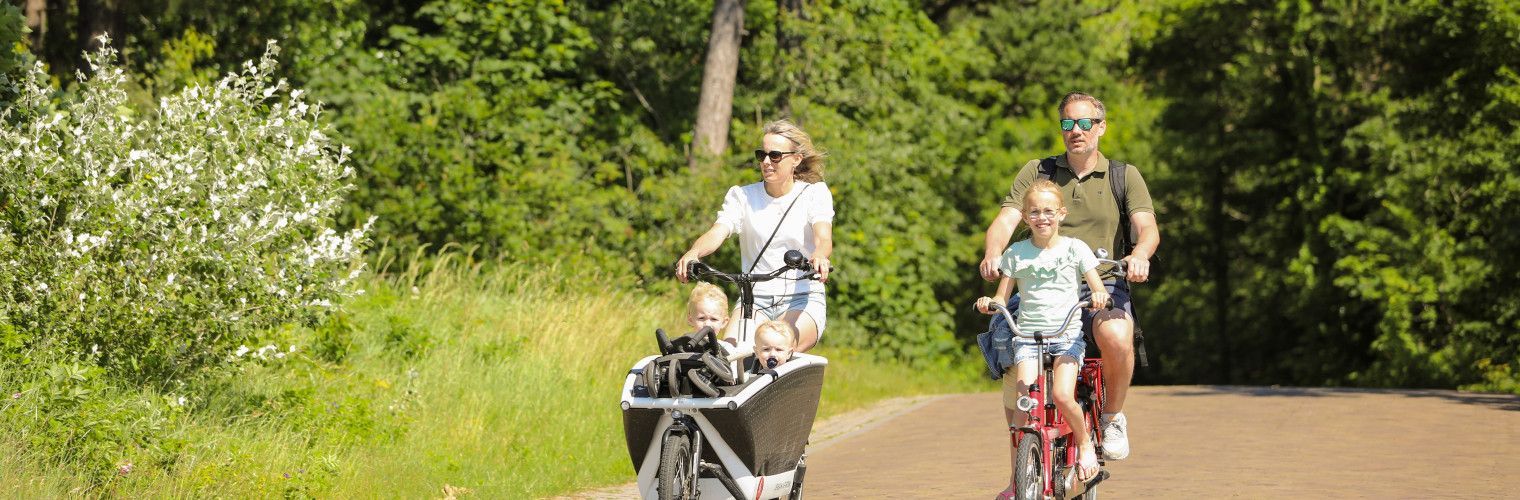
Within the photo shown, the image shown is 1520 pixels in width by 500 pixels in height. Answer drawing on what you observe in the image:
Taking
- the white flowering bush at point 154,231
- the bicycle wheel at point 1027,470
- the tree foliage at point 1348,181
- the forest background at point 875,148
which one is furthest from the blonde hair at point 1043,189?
the tree foliage at point 1348,181

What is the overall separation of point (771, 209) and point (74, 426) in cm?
308

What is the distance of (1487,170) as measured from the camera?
26453 mm

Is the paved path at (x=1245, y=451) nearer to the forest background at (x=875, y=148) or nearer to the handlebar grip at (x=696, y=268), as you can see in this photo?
the forest background at (x=875, y=148)

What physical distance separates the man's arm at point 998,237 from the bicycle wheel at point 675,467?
142 centimetres

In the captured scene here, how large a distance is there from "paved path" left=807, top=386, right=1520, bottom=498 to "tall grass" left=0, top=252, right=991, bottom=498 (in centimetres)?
163

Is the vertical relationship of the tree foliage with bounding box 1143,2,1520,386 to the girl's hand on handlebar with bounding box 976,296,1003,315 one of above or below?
above

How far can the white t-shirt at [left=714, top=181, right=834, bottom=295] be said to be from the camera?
7711 mm

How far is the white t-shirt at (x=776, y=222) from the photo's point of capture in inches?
304

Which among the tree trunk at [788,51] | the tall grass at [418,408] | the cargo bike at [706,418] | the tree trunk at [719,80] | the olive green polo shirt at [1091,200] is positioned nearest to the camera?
the cargo bike at [706,418]

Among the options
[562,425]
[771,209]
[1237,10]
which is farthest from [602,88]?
[771,209]

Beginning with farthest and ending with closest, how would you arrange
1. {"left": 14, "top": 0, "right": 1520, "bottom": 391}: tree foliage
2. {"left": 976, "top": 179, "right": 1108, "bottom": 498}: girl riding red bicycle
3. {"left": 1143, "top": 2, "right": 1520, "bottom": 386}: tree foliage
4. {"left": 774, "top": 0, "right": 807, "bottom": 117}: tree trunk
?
{"left": 1143, "top": 2, "right": 1520, "bottom": 386}: tree foliage < {"left": 774, "top": 0, "right": 807, "bottom": 117}: tree trunk < {"left": 14, "top": 0, "right": 1520, "bottom": 391}: tree foliage < {"left": 976, "top": 179, "right": 1108, "bottom": 498}: girl riding red bicycle

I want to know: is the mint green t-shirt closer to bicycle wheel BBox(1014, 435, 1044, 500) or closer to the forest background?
bicycle wheel BBox(1014, 435, 1044, 500)

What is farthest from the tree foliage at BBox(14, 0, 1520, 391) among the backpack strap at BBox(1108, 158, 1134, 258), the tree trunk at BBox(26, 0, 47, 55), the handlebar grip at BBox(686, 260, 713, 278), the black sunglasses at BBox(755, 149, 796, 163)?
the backpack strap at BBox(1108, 158, 1134, 258)

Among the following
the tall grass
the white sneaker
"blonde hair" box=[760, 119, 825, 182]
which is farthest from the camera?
the tall grass
